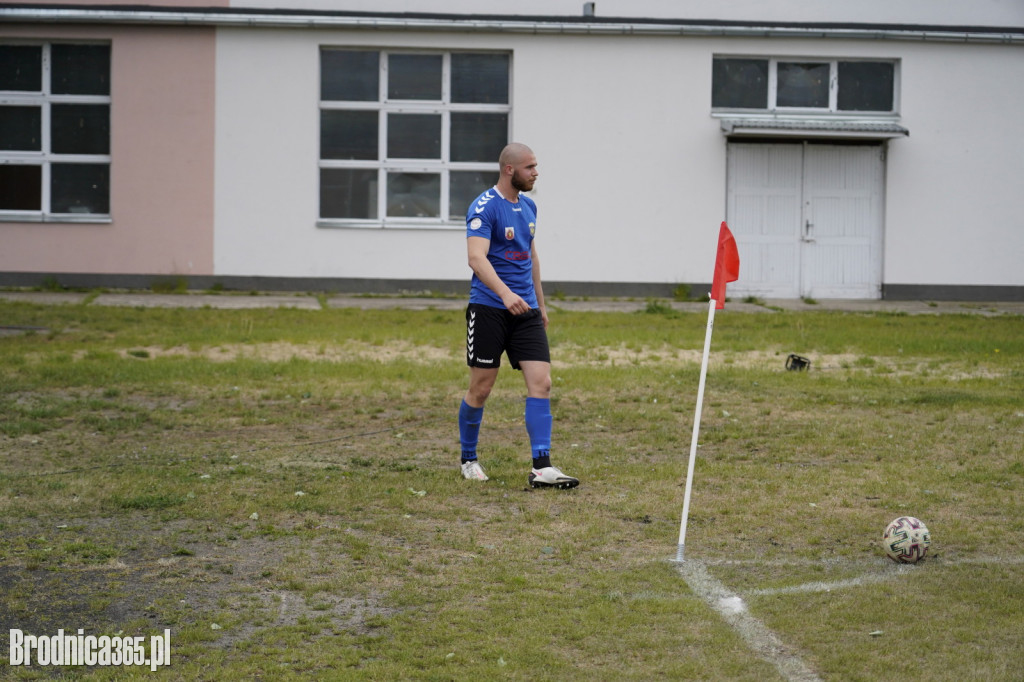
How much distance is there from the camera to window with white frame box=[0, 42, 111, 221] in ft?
64.5

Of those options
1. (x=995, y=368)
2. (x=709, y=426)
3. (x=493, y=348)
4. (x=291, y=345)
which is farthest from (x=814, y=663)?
(x=291, y=345)

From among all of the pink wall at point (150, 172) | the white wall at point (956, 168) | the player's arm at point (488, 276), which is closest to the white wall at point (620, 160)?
the white wall at point (956, 168)

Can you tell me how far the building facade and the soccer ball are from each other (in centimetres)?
1451

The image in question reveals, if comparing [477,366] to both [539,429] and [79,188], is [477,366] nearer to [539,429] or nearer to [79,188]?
[539,429]

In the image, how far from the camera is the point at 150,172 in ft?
63.9

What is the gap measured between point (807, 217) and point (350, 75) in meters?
7.85

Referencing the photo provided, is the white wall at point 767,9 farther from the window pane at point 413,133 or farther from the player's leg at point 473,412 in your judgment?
the player's leg at point 473,412

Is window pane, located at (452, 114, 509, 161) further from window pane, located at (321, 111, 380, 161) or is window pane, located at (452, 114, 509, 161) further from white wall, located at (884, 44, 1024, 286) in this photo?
white wall, located at (884, 44, 1024, 286)

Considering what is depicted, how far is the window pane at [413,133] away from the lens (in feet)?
65.6

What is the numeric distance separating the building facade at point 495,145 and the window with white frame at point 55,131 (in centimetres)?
4

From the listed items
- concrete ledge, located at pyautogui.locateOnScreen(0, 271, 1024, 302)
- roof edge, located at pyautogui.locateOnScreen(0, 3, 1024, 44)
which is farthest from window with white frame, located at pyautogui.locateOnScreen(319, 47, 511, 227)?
concrete ledge, located at pyautogui.locateOnScreen(0, 271, 1024, 302)

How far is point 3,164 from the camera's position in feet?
65.0

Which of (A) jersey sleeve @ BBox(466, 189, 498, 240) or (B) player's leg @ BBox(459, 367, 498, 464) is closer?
(A) jersey sleeve @ BBox(466, 189, 498, 240)

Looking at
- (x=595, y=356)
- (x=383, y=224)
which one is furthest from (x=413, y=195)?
(x=595, y=356)
